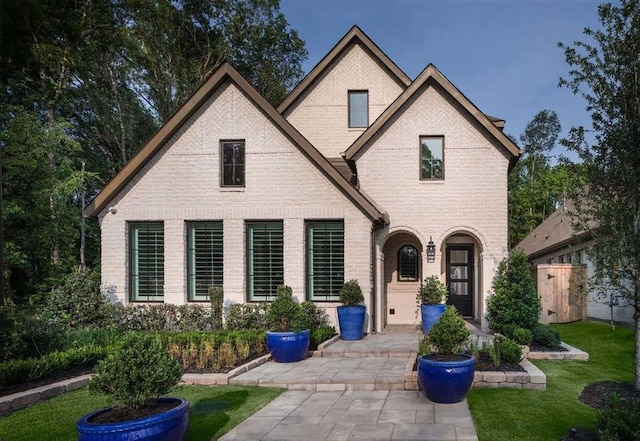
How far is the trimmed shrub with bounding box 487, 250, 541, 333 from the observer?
37.6ft

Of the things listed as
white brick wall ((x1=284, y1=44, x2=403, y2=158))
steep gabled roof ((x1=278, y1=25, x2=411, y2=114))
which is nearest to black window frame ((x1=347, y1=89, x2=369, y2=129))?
white brick wall ((x1=284, y1=44, x2=403, y2=158))

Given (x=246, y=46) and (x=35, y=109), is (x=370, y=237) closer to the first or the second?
(x=246, y=46)

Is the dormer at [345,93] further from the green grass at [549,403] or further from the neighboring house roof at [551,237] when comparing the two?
the green grass at [549,403]

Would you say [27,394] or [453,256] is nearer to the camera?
[27,394]

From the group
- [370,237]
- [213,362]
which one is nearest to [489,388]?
[213,362]

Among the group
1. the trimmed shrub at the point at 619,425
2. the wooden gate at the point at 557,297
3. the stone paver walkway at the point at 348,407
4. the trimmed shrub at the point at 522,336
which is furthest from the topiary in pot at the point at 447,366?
the wooden gate at the point at 557,297

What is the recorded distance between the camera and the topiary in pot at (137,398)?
14.4 feet

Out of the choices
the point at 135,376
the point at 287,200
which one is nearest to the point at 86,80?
the point at 287,200

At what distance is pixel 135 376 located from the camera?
15.6 feet

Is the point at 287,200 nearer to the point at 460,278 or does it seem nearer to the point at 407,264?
the point at 407,264

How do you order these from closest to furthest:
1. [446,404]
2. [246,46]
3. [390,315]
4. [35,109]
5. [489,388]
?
[446,404], [489,388], [390,315], [35,109], [246,46]

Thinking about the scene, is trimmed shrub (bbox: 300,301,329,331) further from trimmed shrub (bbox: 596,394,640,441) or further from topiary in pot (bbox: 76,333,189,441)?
trimmed shrub (bbox: 596,394,640,441)

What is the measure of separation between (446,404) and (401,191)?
818cm

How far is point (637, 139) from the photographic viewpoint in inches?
279
